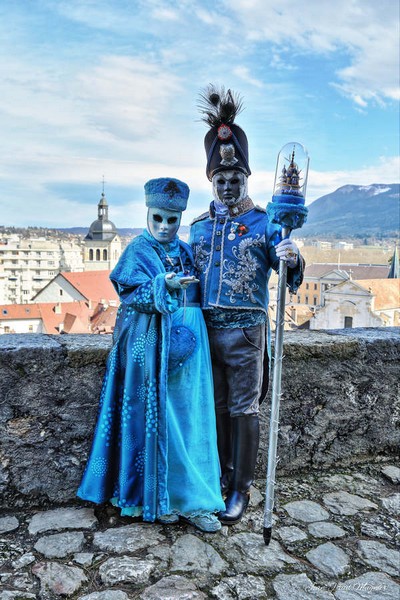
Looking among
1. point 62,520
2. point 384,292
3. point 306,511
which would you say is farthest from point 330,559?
point 384,292

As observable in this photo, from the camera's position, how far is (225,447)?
3102 millimetres

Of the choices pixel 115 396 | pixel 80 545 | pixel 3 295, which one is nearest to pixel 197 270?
pixel 115 396

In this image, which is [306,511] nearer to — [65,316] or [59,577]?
[59,577]

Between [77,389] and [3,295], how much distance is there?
344 ft

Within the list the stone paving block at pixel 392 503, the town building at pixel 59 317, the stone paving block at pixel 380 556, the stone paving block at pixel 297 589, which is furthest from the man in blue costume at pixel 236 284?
the town building at pixel 59 317

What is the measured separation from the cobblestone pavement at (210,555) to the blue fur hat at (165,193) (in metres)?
1.59

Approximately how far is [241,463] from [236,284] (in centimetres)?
92

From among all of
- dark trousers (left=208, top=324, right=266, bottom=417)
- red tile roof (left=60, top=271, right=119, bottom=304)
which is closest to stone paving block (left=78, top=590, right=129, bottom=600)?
dark trousers (left=208, top=324, right=266, bottom=417)

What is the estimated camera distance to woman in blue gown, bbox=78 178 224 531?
2.74m

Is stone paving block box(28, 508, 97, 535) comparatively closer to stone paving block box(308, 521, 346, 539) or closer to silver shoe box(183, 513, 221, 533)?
silver shoe box(183, 513, 221, 533)

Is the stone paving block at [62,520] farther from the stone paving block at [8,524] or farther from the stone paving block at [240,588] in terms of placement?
the stone paving block at [240,588]

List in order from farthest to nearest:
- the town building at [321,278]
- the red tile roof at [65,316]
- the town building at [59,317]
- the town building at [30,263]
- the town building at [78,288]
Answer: the town building at [30,263]
the town building at [78,288]
the town building at [321,278]
the red tile roof at [65,316]
the town building at [59,317]

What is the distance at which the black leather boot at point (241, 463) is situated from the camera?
2.90 metres

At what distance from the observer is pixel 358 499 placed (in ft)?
10.8
